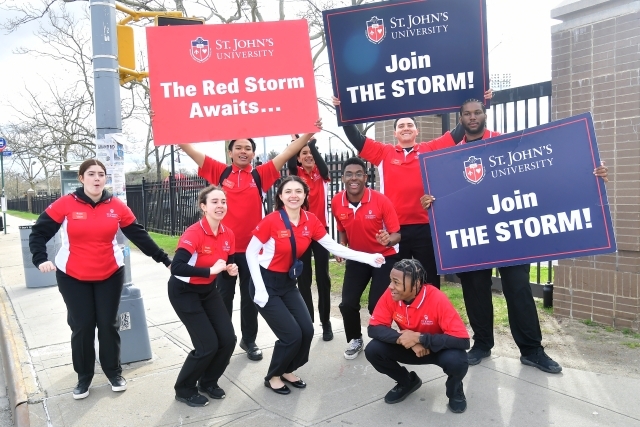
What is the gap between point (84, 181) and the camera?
404 centimetres

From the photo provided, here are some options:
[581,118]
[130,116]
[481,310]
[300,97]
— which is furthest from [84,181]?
[130,116]

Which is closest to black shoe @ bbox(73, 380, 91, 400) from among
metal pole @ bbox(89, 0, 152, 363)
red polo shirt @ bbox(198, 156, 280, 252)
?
metal pole @ bbox(89, 0, 152, 363)

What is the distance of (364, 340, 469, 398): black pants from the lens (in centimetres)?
348

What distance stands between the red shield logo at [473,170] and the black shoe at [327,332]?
209 cm

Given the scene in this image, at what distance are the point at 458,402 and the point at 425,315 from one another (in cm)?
62

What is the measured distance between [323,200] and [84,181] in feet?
7.52

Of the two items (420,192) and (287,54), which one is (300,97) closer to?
(287,54)

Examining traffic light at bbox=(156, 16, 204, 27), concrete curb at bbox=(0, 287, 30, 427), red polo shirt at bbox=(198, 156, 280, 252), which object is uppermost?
traffic light at bbox=(156, 16, 204, 27)

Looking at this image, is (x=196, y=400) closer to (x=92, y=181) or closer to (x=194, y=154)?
(x=92, y=181)

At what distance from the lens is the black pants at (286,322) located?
396 cm

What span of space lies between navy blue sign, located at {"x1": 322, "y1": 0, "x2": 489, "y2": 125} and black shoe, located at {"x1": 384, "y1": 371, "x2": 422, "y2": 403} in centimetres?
227

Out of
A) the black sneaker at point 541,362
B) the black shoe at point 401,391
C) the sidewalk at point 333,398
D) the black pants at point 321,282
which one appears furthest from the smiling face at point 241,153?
the black sneaker at point 541,362

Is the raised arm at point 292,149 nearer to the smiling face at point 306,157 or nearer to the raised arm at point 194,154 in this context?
the smiling face at point 306,157

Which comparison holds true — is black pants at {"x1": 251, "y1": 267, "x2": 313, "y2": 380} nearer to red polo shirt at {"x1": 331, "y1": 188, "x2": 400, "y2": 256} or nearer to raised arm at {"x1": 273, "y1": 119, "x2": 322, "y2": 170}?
red polo shirt at {"x1": 331, "y1": 188, "x2": 400, "y2": 256}
